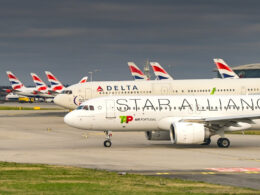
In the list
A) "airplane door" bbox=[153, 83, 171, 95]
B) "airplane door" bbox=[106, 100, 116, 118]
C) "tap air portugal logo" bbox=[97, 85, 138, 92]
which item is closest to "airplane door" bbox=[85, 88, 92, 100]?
"tap air portugal logo" bbox=[97, 85, 138, 92]

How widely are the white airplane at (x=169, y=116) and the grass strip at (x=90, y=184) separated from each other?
34.2ft

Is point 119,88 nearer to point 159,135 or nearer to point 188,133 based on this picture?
point 159,135

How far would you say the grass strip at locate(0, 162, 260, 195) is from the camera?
18.1 meters

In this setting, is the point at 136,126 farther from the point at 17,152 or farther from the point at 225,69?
the point at 225,69

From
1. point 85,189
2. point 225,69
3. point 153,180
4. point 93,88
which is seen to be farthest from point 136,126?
point 225,69

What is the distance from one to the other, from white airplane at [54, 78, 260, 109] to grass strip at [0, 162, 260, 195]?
130 feet

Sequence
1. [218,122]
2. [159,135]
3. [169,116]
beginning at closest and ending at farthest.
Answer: [218,122]
[169,116]
[159,135]

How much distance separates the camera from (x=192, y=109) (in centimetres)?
3534

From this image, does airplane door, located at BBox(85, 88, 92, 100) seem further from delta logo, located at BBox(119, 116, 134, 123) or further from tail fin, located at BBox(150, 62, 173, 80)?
tail fin, located at BBox(150, 62, 173, 80)

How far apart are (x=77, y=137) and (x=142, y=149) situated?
11.1 m

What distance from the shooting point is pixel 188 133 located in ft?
108

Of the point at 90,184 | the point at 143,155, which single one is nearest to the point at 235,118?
Result: the point at 143,155

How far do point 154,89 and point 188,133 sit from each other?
3187 cm

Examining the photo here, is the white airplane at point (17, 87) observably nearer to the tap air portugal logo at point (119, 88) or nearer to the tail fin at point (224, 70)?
the tail fin at point (224, 70)
